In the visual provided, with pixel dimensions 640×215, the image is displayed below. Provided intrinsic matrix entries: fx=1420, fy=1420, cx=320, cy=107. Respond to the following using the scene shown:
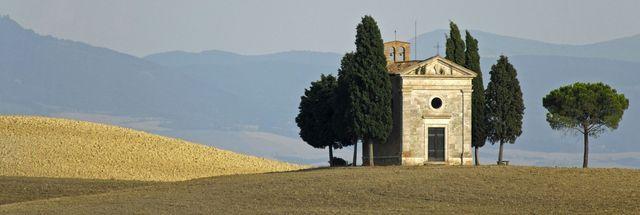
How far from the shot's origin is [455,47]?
3086 inches

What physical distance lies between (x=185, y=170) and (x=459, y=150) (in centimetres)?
2075

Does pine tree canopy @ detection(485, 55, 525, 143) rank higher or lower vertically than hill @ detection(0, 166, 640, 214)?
higher

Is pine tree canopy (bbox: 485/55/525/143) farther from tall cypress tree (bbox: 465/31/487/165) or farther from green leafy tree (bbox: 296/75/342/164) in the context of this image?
green leafy tree (bbox: 296/75/342/164)

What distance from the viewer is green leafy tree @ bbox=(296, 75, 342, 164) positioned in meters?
80.8

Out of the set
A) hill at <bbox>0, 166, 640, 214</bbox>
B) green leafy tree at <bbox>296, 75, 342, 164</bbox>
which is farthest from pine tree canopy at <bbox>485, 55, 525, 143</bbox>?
hill at <bbox>0, 166, 640, 214</bbox>

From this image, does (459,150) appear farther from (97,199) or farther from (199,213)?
(199,213)

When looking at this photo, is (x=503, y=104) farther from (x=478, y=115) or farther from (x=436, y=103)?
(x=436, y=103)

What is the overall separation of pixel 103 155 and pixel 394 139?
70.3 ft

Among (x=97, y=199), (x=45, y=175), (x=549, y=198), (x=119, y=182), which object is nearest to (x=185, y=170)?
(x=45, y=175)

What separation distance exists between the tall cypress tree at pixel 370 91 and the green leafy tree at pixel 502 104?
306 inches

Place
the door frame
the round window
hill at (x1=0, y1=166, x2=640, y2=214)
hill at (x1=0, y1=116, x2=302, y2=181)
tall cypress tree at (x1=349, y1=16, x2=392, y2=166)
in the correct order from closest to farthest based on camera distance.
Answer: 1. hill at (x1=0, y1=166, x2=640, y2=214)
2. tall cypress tree at (x1=349, y1=16, x2=392, y2=166)
3. the door frame
4. the round window
5. hill at (x1=0, y1=116, x2=302, y2=181)

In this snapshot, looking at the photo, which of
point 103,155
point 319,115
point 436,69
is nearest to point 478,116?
point 436,69

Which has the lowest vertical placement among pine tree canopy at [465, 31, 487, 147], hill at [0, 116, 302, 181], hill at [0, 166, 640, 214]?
hill at [0, 166, 640, 214]

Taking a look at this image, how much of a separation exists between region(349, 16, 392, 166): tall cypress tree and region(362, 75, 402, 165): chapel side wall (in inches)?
35.7
